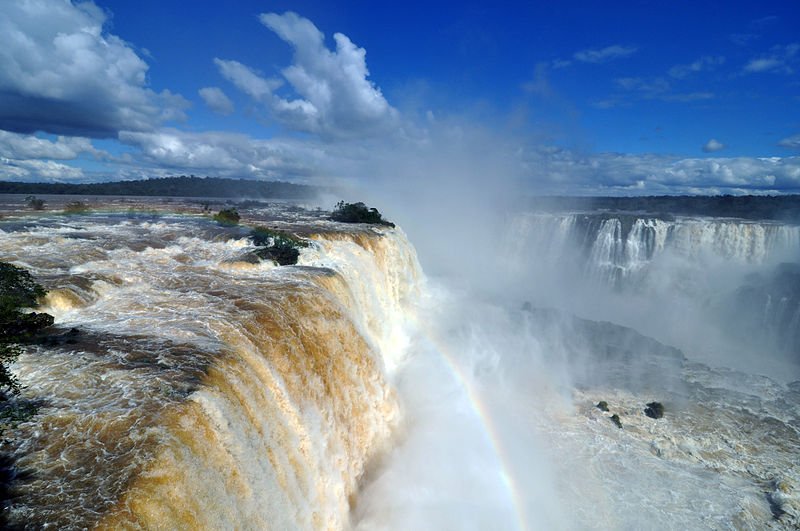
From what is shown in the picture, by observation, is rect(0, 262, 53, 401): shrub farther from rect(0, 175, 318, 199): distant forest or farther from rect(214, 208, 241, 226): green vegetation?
rect(0, 175, 318, 199): distant forest

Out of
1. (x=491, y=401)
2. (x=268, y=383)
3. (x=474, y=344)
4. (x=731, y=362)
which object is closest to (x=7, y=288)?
(x=268, y=383)

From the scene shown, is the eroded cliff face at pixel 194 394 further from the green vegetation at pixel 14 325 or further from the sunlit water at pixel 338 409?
the green vegetation at pixel 14 325

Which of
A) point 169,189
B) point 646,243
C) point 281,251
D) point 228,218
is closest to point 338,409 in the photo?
point 281,251

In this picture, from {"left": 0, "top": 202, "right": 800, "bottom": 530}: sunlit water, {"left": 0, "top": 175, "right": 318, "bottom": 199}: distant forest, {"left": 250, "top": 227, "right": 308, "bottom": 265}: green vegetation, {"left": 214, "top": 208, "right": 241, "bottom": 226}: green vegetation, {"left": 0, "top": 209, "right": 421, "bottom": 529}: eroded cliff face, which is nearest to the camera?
{"left": 0, "top": 209, "right": 421, "bottom": 529}: eroded cliff face

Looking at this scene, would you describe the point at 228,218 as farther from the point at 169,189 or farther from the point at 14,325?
the point at 169,189

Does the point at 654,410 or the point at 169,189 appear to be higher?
the point at 169,189

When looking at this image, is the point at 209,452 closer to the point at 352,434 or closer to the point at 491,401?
the point at 352,434

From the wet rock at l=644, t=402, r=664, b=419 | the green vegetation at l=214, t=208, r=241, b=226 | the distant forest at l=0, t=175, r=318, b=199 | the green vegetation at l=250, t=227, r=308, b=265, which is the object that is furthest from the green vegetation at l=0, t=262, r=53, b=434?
the distant forest at l=0, t=175, r=318, b=199
